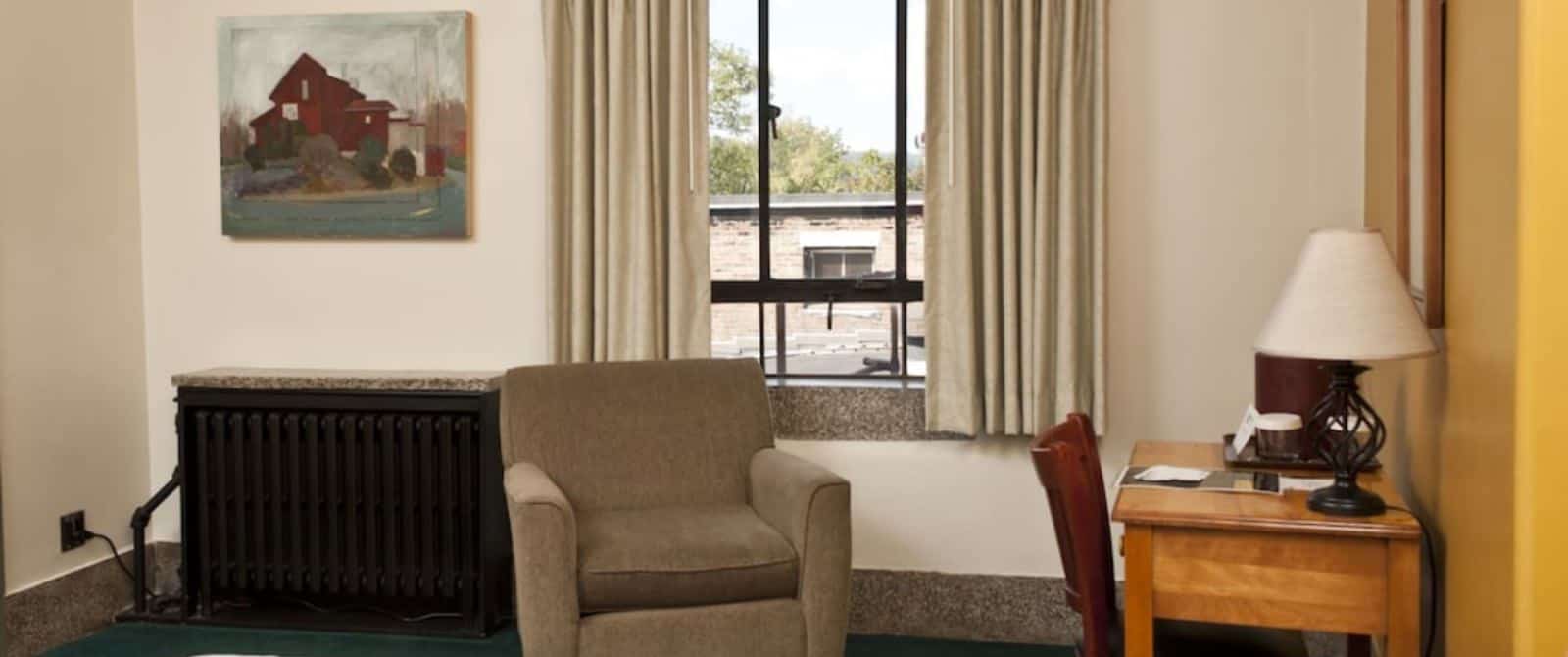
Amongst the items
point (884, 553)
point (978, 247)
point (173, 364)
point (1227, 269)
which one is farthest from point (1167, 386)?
point (173, 364)

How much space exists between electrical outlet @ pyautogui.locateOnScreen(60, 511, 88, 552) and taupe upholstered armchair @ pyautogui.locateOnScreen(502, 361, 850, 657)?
5.04 ft

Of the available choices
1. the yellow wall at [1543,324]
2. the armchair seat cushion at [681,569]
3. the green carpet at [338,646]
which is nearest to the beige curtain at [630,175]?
the green carpet at [338,646]

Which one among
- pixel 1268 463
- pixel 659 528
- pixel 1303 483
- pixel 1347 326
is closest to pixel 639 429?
pixel 659 528

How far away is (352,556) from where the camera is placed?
15.1 feet

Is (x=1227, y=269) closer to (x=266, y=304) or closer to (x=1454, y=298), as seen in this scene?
(x=1454, y=298)

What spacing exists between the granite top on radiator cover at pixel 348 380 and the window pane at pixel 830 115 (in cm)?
100

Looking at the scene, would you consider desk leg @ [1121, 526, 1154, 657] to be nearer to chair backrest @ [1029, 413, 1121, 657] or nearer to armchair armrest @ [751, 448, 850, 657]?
chair backrest @ [1029, 413, 1121, 657]

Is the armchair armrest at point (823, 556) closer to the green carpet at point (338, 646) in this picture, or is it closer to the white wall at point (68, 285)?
the green carpet at point (338, 646)

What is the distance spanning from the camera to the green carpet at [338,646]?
170 inches

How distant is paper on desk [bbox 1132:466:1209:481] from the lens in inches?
118

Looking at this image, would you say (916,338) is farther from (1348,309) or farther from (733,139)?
(1348,309)

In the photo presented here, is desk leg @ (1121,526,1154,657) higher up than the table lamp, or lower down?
lower down

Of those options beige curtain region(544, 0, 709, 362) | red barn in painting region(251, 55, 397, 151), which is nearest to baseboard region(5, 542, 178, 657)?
red barn in painting region(251, 55, 397, 151)

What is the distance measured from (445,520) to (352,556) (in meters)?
0.33
